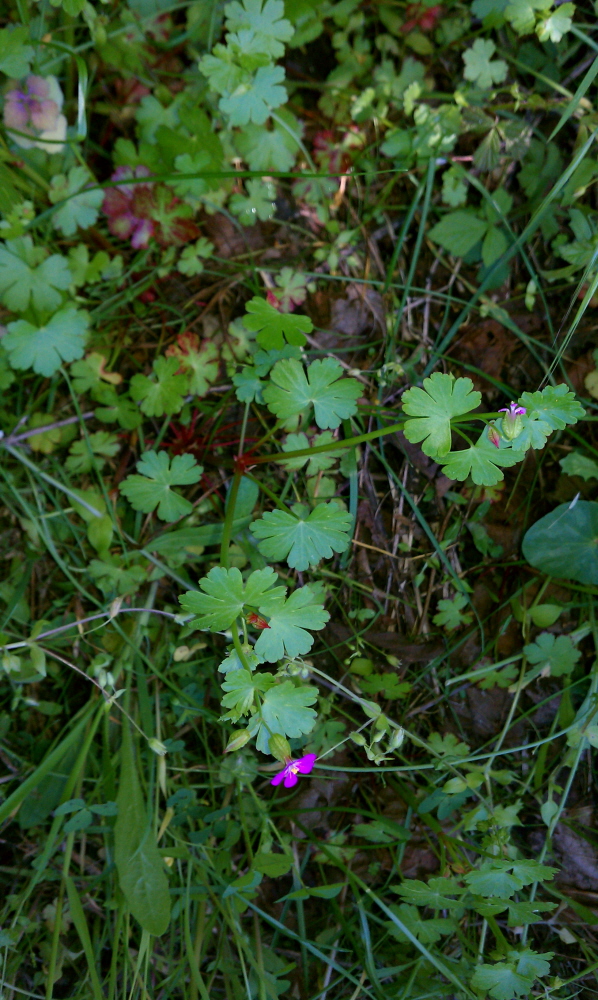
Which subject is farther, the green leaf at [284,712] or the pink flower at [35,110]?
the pink flower at [35,110]

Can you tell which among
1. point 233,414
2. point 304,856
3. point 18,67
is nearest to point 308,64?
point 18,67

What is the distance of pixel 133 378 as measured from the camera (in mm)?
2367

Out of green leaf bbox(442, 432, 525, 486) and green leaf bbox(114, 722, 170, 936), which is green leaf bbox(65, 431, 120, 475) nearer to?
green leaf bbox(114, 722, 170, 936)

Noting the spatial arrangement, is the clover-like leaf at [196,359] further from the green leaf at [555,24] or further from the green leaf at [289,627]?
the green leaf at [555,24]

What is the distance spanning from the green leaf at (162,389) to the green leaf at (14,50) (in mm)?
996

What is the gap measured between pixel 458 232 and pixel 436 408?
1.08m

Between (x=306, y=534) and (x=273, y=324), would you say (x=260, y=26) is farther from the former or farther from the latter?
(x=306, y=534)

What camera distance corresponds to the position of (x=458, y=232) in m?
2.47

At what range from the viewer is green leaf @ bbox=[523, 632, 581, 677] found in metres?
2.29

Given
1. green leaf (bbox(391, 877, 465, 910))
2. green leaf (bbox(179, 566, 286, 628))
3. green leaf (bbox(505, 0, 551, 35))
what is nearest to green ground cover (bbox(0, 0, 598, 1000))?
green leaf (bbox(505, 0, 551, 35))

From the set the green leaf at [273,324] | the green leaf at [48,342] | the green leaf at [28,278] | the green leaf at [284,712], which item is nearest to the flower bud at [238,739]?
the green leaf at [284,712]

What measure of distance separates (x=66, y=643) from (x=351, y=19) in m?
2.55

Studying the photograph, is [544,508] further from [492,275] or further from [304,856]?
[304,856]

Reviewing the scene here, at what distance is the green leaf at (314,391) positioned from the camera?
2004 millimetres
